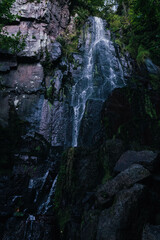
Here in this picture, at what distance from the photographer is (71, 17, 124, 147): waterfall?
13127 mm

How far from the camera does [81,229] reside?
161 inches

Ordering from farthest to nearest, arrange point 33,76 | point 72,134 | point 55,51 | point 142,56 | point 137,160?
point 142,56
point 55,51
point 33,76
point 72,134
point 137,160

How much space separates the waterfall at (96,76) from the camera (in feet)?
43.1

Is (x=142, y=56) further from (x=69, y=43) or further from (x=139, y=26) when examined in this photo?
(x=139, y=26)

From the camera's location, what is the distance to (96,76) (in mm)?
14602

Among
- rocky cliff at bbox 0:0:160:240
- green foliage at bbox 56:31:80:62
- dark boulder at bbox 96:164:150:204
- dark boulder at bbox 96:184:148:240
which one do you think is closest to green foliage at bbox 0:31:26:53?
rocky cliff at bbox 0:0:160:240

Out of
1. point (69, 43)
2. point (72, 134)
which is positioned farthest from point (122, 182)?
point (69, 43)

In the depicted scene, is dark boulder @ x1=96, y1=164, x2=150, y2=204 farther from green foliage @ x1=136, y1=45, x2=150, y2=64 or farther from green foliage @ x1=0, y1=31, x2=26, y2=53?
green foliage @ x1=136, y1=45, x2=150, y2=64

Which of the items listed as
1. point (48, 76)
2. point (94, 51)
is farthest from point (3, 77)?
point (94, 51)

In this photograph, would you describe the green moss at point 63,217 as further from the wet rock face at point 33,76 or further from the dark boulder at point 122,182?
the wet rock face at point 33,76

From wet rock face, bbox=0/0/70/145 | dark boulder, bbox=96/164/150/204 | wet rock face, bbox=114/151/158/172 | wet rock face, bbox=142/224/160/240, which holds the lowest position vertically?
wet rock face, bbox=142/224/160/240

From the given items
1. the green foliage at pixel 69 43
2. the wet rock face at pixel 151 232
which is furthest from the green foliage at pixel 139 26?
the green foliage at pixel 69 43

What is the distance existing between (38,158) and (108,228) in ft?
28.3

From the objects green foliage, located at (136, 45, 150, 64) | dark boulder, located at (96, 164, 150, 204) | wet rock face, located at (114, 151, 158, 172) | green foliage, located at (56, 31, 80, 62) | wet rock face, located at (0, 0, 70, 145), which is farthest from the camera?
green foliage, located at (56, 31, 80, 62)
